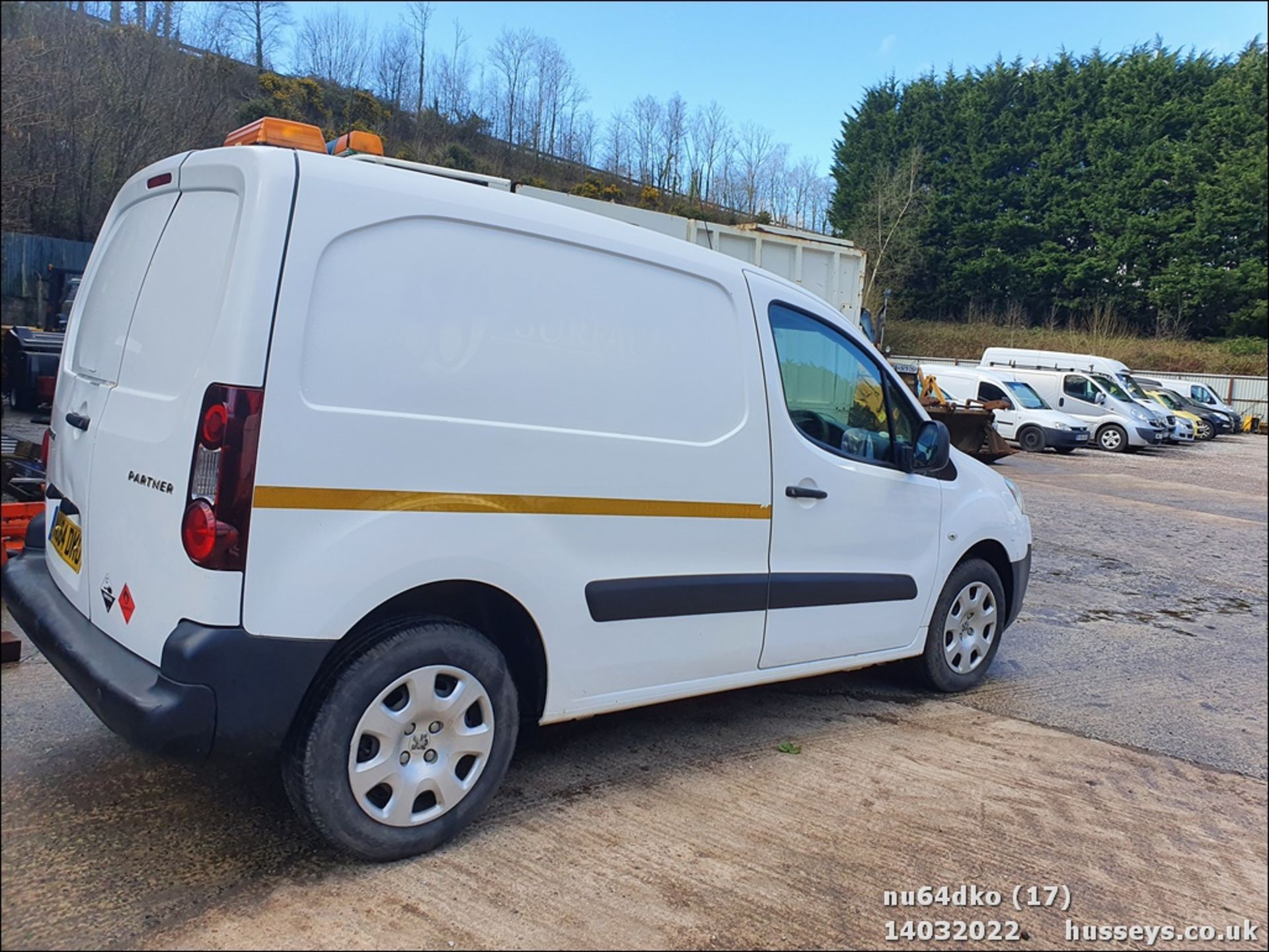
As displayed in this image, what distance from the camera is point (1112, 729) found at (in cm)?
448

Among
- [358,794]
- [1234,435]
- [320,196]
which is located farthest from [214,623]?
[1234,435]

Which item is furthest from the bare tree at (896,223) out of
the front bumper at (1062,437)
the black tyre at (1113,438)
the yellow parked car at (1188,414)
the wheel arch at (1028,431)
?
the front bumper at (1062,437)

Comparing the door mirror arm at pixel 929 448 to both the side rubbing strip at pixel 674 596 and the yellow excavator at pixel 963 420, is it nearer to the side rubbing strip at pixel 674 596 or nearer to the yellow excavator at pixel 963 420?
the side rubbing strip at pixel 674 596

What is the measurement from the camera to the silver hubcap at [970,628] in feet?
15.4

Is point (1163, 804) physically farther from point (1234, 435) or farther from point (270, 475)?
point (1234, 435)

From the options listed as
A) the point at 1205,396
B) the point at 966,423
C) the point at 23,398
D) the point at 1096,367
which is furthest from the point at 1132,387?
the point at 23,398

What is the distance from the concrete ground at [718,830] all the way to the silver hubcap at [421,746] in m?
0.18

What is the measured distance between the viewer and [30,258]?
11375 mm

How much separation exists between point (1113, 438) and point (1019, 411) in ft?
10.8

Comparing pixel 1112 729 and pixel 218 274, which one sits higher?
pixel 218 274

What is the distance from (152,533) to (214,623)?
0.34 meters

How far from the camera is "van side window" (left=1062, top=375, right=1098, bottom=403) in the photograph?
23719 mm

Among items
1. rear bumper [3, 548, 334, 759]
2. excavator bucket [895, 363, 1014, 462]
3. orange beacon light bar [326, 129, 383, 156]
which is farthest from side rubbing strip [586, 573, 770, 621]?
excavator bucket [895, 363, 1014, 462]

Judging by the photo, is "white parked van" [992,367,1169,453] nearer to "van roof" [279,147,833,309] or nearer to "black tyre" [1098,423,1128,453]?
"black tyre" [1098,423,1128,453]
